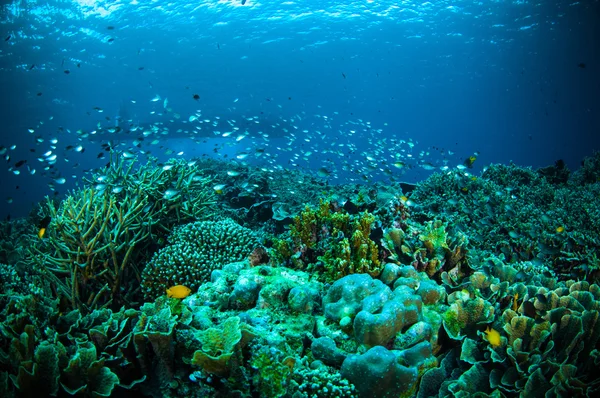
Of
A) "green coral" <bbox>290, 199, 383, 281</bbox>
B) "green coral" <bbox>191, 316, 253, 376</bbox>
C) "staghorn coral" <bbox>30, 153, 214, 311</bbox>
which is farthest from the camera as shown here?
"staghorn coral" <bbox>30, 153, 214, 311</bbox>

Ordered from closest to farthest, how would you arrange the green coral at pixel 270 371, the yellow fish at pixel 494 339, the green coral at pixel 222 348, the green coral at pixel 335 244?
1. the green coral at pixel 222 348
2. the green coral at pixel 270 371
3. the yellow fish at pixel 494 339
4. the green coral at pixel 335 244

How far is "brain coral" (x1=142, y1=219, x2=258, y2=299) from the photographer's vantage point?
5770 mm

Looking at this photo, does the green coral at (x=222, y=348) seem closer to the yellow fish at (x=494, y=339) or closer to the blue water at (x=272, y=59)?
the yellow fish at (x=494, y=339)

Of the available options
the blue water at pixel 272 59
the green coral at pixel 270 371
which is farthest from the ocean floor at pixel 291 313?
the blue water at pixel 272 59

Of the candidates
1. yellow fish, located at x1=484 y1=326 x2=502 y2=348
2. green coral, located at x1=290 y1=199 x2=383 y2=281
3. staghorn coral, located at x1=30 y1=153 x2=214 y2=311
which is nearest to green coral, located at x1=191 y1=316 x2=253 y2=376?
green coral, located at x1=290 y1=199 x2=383 y2=281

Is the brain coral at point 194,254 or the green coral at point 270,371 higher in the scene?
the green coral at point 270,371

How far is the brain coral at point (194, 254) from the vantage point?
577 cm

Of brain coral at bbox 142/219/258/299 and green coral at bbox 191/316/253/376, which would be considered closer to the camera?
green coral at bbox 191/316/253/376

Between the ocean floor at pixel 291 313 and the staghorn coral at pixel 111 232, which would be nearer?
the ocean floor at pixel 291 313

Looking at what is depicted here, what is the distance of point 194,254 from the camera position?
19.6 feet

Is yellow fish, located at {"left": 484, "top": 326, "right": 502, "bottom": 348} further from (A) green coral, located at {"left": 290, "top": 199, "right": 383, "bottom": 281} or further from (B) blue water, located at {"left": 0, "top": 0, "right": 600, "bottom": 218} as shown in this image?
(B) blue water, located at {"left": 0, "top": 0, "right": 600, "bottom": 218}

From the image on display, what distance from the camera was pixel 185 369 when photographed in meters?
3.03

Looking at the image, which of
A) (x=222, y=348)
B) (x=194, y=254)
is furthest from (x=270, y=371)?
(x=194, y=254)

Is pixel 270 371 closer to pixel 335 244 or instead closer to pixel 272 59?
pixel 335 244
